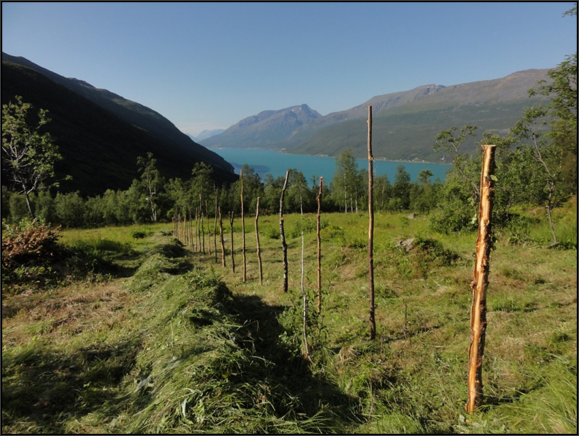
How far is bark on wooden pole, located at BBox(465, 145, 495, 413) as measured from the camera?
10.0 feet

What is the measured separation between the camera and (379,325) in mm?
6082

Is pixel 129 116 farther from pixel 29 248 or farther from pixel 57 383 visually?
pixel 57 383

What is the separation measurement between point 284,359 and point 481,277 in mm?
3524

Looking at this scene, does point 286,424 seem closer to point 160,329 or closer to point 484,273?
point 484,273

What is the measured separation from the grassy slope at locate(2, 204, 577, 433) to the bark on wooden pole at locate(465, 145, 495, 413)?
0.36 metres

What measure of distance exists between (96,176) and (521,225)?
99.7 m

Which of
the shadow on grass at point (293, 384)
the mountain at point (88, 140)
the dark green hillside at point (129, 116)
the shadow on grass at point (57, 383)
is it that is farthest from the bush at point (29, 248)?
the dark green hillside at point (129, 116)

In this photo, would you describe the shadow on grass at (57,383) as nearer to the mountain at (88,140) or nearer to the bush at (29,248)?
the bush at (29,248)

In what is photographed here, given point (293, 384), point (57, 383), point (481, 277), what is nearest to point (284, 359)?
point (293, 384)

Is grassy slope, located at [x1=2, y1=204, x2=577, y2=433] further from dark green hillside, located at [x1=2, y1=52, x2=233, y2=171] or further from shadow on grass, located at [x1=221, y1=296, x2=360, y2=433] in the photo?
dark green hillside, located at [x1=2, y1=52, x2=233, y2=171]

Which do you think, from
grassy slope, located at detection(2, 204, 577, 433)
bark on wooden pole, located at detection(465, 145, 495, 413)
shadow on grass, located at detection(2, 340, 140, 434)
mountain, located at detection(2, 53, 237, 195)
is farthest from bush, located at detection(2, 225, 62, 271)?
mountain, located at detection(2, 53, 237, 195)

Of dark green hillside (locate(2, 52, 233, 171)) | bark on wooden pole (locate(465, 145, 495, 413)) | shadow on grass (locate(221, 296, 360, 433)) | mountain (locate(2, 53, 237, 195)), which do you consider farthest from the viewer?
dark green hillside (locate(2, 52, 233, 171))

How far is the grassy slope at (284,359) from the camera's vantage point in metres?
3.19

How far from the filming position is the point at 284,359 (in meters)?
5.12
